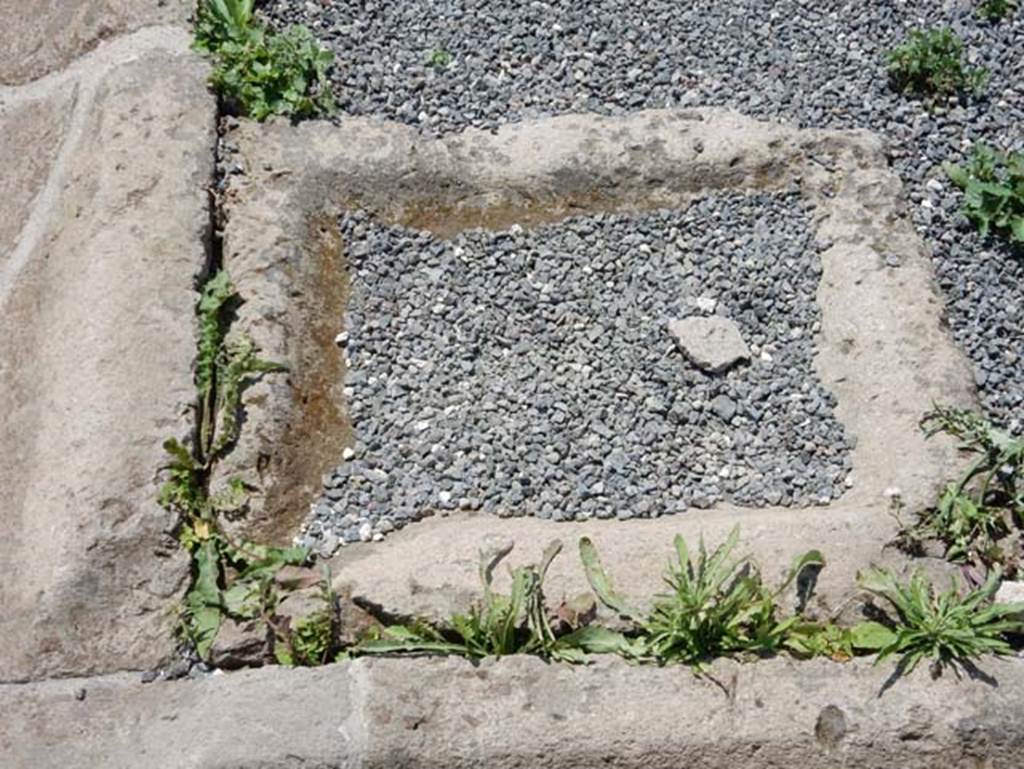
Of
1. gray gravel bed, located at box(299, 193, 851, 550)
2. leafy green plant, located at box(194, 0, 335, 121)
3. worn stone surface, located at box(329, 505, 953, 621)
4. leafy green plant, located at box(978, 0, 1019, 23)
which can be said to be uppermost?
leafy green plant, located at box(978, 0, 1019, 23)

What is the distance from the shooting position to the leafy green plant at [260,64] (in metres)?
4.58

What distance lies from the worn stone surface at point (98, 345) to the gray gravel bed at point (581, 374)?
0.51 meters

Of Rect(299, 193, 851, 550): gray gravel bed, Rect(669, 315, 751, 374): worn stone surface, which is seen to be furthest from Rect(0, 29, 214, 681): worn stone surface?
Rect(669, 315, 751, 374): worn stone surface

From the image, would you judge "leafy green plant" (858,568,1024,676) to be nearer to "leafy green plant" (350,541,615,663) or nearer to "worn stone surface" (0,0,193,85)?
"leafy green plant" (350,541,615,663)

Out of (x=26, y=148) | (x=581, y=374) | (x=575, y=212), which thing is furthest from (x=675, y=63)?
(x=26, y=148)

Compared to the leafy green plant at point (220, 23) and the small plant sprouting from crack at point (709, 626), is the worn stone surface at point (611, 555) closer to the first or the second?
the small plant sprouting from crack at point (709, 626)

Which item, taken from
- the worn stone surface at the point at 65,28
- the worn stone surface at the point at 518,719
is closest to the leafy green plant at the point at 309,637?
the worn stone surface at the point at 518,719

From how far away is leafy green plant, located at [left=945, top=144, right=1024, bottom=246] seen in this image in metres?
4.43

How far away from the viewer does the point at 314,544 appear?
3.67 metres

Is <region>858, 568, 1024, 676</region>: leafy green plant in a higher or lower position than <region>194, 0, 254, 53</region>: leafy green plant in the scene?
lower

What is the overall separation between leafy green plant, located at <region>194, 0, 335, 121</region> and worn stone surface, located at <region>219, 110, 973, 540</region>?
0.29 ft

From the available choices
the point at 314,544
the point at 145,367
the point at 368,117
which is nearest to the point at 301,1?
the point at 368,117

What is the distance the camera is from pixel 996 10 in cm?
517

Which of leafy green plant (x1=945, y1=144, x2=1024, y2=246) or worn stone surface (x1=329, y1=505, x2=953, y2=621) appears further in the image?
leafy green plant (x1=945, y1=144, x2=1024, y2=246)
